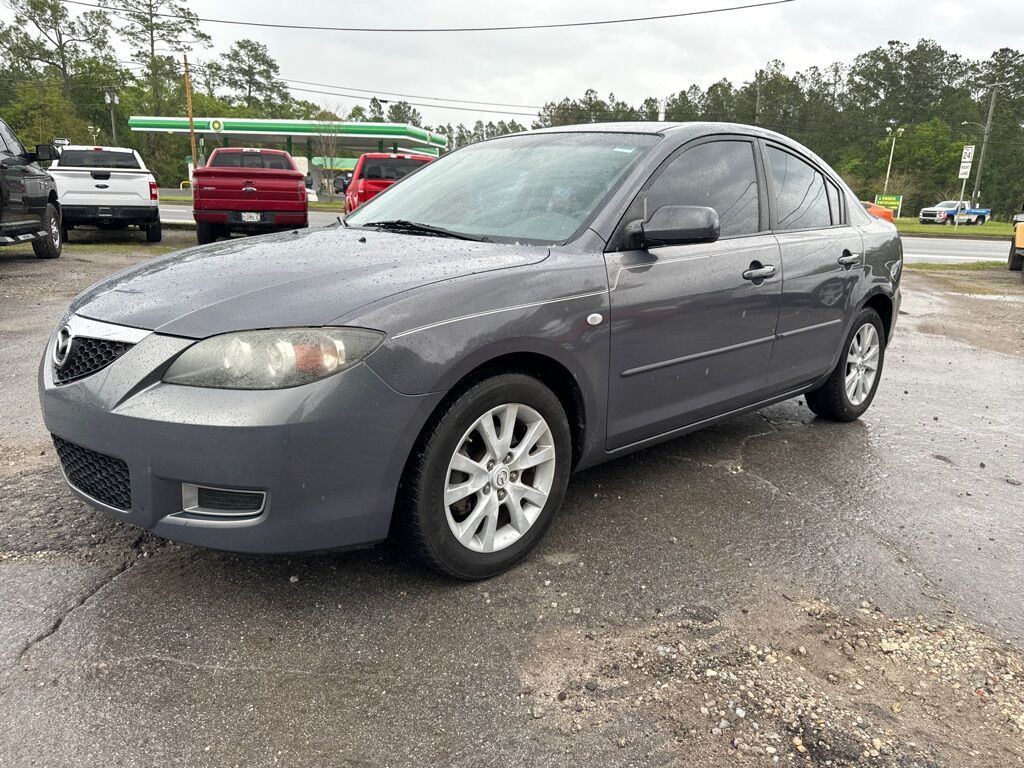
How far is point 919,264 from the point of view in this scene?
16.5 m

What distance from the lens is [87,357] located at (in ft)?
8.03

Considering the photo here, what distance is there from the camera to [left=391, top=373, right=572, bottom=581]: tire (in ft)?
8.03

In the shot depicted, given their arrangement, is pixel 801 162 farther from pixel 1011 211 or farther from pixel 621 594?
pixel 1011 211

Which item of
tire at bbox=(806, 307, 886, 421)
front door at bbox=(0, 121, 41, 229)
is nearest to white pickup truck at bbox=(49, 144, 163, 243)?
front door at bbox=(0, 121, 41, 229)

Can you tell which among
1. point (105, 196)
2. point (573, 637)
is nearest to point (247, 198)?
point (105, 196)

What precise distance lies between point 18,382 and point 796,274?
4947 mm

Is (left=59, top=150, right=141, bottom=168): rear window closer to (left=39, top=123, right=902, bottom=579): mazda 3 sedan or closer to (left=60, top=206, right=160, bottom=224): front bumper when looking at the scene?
(left=60, top=206, right=160, bottom=224): front bumper

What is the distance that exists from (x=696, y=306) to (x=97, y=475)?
7.91 feet

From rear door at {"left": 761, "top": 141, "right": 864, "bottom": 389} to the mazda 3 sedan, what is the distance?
30 mm

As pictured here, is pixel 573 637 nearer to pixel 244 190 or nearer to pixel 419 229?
pixel 419 229

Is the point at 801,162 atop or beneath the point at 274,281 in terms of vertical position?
atop

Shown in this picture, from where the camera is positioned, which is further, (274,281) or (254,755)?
(274,281)

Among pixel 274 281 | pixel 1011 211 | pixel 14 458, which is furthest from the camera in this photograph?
pixel 1011 211

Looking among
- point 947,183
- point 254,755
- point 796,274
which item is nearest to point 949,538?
point 796,274
